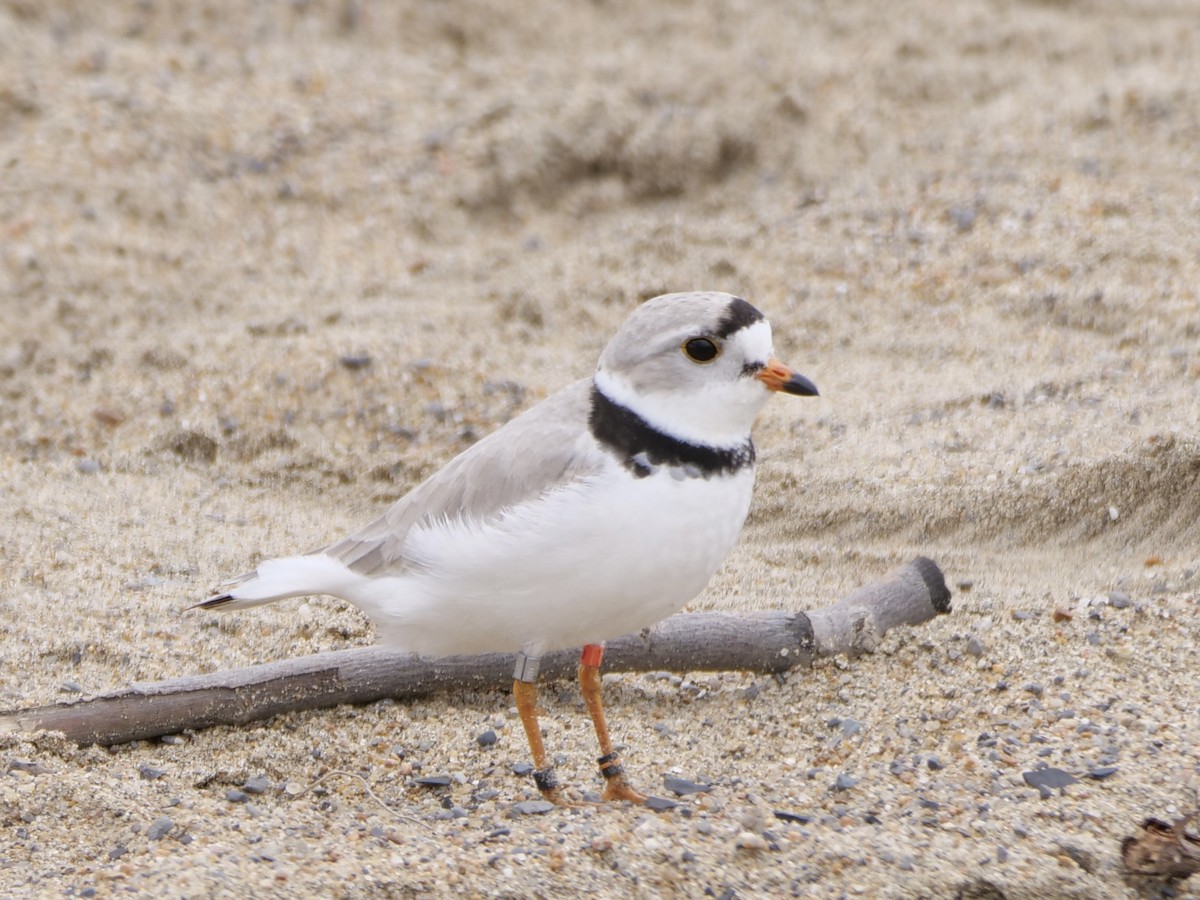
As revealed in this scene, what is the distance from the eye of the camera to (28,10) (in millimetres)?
7801

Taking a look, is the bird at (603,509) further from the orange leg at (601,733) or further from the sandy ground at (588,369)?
the sandy ground at (588,369)

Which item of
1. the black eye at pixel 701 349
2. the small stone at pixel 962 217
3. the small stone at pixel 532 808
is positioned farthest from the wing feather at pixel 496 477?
the small stone at pixel 962 217

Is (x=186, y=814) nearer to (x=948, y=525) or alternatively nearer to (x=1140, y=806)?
(x=1140, y=806)

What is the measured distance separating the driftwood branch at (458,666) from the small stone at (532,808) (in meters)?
0.55

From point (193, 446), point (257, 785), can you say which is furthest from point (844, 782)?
point (193, 446)

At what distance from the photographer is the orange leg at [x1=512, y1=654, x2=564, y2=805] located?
358 centimetres

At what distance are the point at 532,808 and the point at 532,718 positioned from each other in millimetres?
209

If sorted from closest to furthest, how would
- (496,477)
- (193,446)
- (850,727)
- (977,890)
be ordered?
1. (977,890)
2. (496,477)
3. (850,727)
4. (193,446)

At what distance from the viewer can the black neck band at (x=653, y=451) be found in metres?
3.32

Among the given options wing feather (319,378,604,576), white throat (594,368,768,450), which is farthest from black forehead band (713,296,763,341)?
wing feather (319,378,604,576)

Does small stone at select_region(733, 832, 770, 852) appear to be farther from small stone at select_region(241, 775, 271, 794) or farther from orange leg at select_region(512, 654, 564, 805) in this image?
small stone at select_region(241, 775, 271, 794)

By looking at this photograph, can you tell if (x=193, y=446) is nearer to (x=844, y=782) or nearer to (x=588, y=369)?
(x=588, y=369)

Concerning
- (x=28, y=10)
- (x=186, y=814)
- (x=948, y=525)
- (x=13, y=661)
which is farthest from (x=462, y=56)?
(x=186, y=814)

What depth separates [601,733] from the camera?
144 inches
